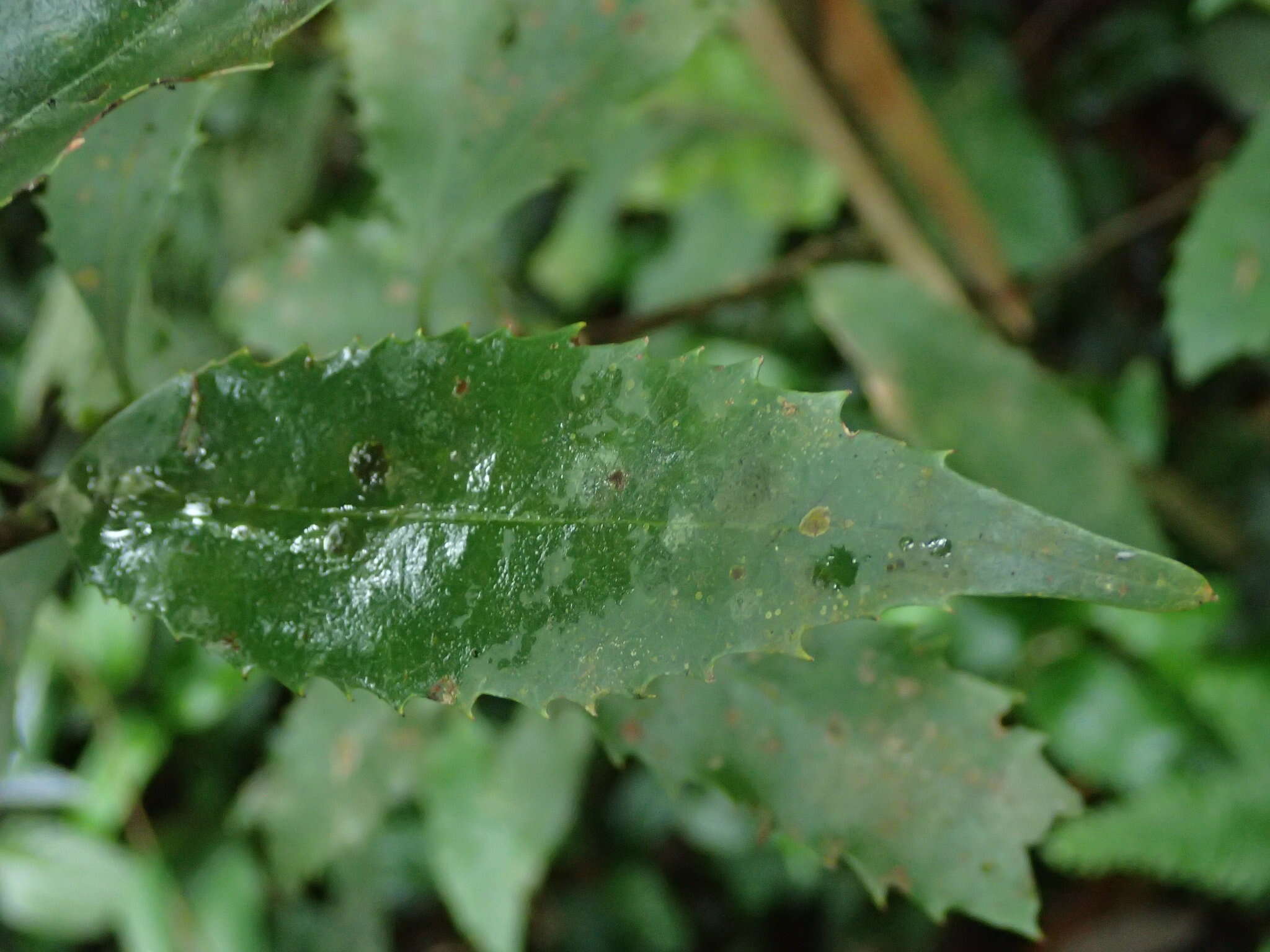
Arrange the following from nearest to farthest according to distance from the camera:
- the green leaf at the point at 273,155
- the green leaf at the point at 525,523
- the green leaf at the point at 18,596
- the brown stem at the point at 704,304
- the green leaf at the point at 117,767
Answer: the green leaf at the point at 525,523 < the green leaf at the point at 18,596 < the brown stem at the point at 704,304 < the green leaf at the point at 273,155 < the green leaf at the point at 117,767

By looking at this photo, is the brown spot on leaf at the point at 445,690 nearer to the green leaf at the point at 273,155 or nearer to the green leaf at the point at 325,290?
the green leaf at the point at 325,290

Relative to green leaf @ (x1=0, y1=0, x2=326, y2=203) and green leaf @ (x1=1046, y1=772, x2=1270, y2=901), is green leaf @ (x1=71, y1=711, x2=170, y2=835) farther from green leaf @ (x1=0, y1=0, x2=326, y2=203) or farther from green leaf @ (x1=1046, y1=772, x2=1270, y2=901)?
green leaf @ (x1=0, y1=0, x2=326, y2=203)

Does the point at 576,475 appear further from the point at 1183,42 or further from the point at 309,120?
the point at 1183,42

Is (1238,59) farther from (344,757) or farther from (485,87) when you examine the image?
(344,757)

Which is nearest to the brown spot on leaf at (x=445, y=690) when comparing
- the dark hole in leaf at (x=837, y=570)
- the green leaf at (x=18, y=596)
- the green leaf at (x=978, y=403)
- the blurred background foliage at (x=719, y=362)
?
the dark hole in leaf at (x=837, y=570)

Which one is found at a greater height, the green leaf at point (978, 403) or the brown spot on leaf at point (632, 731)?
the brown spot on leaf at point (632, 731)

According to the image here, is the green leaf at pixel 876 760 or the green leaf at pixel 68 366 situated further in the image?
the green leaf at pixel 68 366

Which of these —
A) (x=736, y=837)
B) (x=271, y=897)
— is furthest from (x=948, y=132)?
(x=271, y=897)

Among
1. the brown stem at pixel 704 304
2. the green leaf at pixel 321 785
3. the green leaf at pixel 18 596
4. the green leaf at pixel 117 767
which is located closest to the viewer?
the green leaf at pixel 18 596
